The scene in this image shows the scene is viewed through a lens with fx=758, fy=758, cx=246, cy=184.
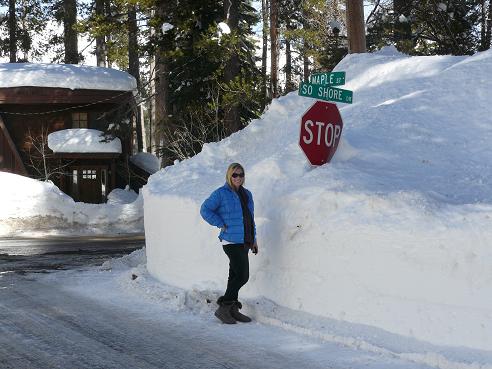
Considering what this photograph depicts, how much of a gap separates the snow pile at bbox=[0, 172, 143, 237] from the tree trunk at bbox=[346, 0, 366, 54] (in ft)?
34.4

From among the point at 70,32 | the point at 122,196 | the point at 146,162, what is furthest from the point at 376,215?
the point at 70,32

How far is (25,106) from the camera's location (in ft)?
102

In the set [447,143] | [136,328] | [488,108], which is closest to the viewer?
[136,328]

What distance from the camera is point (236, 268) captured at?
7.32 meters

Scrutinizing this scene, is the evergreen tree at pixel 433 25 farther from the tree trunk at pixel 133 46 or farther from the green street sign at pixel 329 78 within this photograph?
the green street sign at pixel 329 78

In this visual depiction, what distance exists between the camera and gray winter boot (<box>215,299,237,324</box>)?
7.29m

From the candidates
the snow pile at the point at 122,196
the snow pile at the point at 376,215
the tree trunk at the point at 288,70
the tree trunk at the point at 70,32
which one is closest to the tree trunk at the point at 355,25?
the snow pile at the point at 376,215

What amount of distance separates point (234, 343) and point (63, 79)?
81.8 ft

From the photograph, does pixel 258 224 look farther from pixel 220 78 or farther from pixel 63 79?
pixel 63 79

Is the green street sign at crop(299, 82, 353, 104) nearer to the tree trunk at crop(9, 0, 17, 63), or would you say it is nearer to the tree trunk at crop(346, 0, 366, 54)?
the tree trunk at crop(346, 0, 366, 54)

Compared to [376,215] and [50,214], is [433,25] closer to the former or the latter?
[50,214]

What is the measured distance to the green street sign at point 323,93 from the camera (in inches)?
305

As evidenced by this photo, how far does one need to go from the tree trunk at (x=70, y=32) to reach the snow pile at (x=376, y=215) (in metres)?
24.5

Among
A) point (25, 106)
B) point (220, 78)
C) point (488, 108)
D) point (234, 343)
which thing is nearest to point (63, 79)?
point (25, 106)
